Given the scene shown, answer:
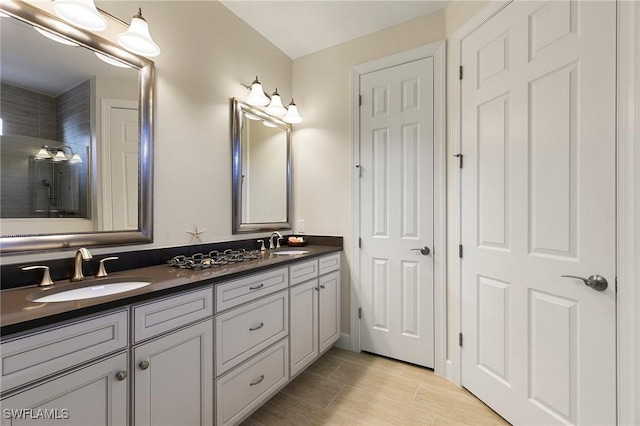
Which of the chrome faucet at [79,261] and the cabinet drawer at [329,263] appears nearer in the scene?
the chrome faucet at [79,261]

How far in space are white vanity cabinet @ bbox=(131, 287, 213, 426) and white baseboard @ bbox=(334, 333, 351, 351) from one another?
147 cm

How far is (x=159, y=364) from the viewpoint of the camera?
1172mm

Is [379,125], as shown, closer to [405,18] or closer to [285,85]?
[405,18]

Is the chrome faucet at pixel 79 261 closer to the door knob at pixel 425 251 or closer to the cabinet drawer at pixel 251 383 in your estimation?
the cabinet drawer at pixel 251 383

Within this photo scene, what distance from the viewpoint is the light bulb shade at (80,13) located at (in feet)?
4.02

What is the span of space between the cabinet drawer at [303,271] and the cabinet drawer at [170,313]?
0.67 metres

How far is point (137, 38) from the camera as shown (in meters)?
1.44

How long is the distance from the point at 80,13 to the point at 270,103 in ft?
4.52

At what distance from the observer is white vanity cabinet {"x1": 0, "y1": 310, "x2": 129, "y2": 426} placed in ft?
2.67

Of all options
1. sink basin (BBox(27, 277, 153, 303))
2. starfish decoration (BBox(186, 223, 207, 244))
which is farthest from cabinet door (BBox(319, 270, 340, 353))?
sink basin (BBox(27, 277, 153, 303))

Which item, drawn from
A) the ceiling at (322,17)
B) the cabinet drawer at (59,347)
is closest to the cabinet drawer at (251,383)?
the cabinet drawer at (59,347)

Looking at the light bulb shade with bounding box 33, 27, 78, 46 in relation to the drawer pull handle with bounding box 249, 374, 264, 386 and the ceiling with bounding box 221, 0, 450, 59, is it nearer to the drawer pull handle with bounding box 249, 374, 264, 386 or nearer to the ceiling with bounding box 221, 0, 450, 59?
the ceiling with bounding box 221, 0, 450, 59

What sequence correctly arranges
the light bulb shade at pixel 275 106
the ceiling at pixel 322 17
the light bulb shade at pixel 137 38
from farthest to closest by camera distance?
1. the light bulb shade at pixel 275 106
2. the ceiling at pixel 322 17
3. the light bulb shade at pixel 137 38

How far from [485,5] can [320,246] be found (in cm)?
219
